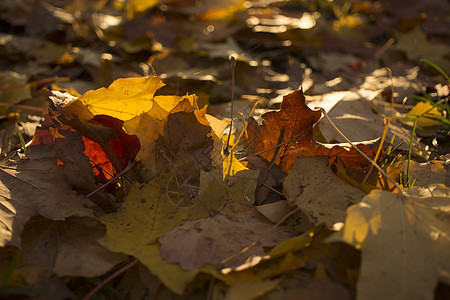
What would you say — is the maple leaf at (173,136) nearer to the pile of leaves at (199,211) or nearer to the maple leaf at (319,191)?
the pile of leaves at (199,211)

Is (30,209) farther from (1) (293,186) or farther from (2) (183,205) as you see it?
(1) (293,186)

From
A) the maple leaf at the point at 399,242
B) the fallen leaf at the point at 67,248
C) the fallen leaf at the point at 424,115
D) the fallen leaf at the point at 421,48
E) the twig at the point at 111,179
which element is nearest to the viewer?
the maple leaf at the point at 399,242

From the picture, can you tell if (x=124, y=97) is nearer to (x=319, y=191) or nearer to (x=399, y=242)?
(x=319, y=191)

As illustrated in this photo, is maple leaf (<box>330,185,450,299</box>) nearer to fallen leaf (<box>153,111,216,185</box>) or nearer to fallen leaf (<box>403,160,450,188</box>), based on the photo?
fallen leaf (<box>403,160,450,188</box>)

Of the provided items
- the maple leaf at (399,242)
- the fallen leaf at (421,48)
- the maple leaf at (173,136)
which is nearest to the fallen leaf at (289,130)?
the maple leaf at (173,136)

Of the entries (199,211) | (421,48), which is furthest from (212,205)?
(421,48)

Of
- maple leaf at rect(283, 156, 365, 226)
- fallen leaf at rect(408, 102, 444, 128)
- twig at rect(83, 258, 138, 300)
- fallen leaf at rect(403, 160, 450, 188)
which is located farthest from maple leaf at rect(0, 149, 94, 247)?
fallen leaf at rect(408, 102, 444, 128)

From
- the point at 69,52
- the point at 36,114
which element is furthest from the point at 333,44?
the point at 36,114
